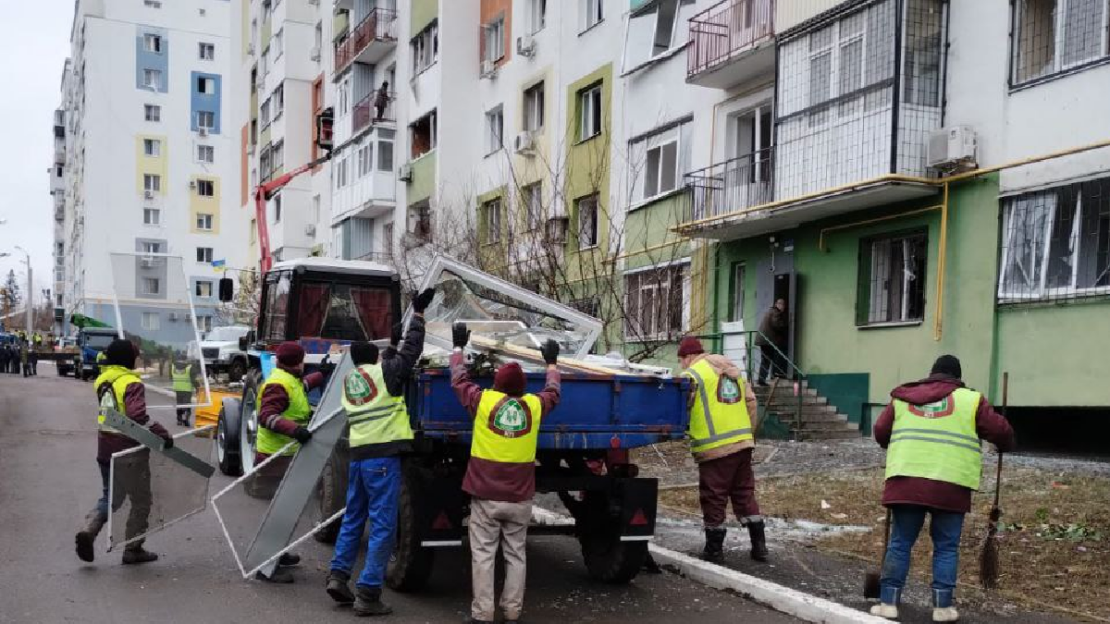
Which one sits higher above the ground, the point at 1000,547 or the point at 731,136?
the point at 731,136

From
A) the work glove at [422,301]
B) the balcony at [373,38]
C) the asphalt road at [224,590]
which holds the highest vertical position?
the balcony at [373,38]

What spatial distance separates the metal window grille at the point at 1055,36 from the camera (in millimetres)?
13227

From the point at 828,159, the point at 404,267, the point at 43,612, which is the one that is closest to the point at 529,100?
the point at 404,267

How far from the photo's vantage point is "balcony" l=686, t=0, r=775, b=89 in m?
18.1

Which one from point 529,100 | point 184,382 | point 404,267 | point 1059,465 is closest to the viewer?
point 1059,465

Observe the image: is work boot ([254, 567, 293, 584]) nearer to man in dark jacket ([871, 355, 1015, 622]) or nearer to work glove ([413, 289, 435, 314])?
work glove ([413, 289, 435, 314])

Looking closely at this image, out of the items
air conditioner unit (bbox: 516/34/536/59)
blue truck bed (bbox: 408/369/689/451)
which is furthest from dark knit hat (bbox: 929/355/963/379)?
air conditioner unit (bbox: 516/34/536/59)

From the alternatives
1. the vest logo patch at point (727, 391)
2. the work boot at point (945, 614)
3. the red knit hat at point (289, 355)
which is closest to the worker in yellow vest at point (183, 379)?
the red knit hat at point (289, 355)

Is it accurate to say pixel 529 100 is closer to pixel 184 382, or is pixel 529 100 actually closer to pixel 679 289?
pixel 679 289

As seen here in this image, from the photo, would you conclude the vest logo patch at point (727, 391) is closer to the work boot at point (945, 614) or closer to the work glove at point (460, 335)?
the work boot at point (945, 614)

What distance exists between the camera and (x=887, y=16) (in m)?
15.4

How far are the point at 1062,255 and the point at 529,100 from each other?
16359 millimetres

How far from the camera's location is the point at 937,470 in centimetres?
626

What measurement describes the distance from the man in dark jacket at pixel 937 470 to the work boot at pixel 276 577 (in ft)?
13.2
